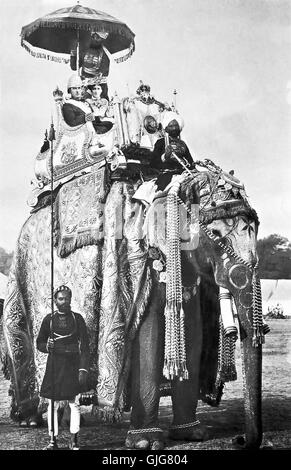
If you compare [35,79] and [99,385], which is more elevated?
[35,79]

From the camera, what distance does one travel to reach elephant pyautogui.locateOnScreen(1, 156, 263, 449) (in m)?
5.00

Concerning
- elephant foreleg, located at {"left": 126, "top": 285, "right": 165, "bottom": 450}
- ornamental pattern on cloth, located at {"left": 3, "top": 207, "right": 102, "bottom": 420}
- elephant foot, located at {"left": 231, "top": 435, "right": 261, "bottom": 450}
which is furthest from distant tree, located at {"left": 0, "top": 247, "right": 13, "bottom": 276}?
elephant foot, located at {"left": 231, "top": 435, "right": 261, "bottom": 450}

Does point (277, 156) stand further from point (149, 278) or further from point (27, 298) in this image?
point (27, 298)

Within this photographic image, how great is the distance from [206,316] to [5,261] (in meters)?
1.38

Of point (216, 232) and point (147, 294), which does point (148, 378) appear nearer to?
point (147, 294)

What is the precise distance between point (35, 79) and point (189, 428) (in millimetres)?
2346

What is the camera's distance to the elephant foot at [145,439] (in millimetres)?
4992

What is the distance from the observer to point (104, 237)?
17.1 feet

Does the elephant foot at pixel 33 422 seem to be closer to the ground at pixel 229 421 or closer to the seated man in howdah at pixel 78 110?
the ground at pixel 229 421

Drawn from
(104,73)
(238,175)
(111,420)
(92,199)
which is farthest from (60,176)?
(111,420)

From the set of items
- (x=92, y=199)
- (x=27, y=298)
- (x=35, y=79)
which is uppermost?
(x=35, y=79)

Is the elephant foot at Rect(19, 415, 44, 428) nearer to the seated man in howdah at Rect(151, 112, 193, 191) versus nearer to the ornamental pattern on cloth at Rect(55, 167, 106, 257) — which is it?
the ornamental pattern on cloth at Rect(55, 167, 106, 257)

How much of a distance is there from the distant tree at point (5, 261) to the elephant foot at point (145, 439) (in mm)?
1402

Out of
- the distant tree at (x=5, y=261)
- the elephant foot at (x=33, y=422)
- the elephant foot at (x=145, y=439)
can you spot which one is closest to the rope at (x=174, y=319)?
the elephant foot at (x=145, y=439)
